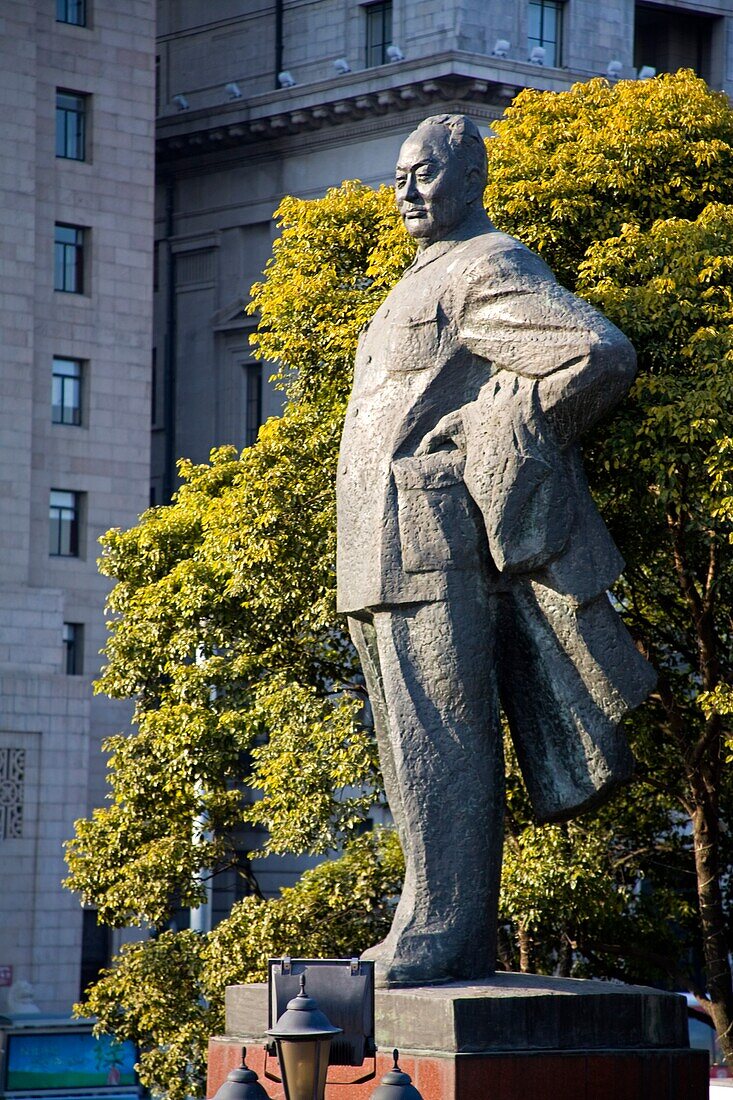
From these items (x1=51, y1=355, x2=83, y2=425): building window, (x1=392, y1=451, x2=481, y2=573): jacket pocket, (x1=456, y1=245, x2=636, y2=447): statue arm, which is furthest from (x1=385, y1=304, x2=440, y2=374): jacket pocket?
(x1=51, y1=355, x2=83, y2=425): building window

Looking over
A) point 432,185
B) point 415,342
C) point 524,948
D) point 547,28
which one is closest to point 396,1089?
point 415,342

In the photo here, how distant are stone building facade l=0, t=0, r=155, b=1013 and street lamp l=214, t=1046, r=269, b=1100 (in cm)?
2972

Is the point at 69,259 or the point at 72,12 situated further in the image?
the point at 72,12

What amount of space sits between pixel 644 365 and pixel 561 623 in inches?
266

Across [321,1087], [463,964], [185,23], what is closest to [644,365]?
[463,964]

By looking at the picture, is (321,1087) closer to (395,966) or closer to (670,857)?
(395,966)

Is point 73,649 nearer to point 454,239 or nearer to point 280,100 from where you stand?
point 280,100

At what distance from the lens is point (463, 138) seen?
11.2 m

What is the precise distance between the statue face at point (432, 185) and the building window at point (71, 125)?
31.6 meters

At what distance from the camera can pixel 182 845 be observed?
69.1 ft

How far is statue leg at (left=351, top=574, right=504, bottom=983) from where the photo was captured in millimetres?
10578

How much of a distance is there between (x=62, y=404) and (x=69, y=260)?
2.74 meters

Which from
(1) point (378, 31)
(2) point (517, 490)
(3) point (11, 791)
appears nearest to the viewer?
(2) point (517, 490)

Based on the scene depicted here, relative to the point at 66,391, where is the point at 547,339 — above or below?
below
